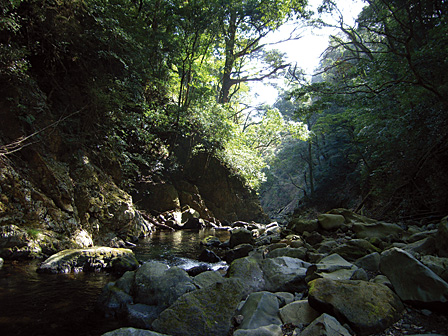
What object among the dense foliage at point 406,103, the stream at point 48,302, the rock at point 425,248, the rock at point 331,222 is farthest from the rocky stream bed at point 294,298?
the dense foliage at point 406,103

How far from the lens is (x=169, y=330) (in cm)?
264

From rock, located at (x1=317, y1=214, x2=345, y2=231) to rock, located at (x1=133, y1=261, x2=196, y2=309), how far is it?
5.08 m

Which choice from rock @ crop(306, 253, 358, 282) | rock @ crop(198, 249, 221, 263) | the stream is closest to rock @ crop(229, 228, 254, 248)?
rock @ crop(198, 249, 221, 263)

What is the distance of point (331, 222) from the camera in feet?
24.5

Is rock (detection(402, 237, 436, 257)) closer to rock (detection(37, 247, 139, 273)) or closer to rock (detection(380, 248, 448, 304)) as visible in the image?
rock (detection(380, 248, 448, 304))

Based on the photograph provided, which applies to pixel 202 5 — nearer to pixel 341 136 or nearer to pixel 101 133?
pixel 101 133

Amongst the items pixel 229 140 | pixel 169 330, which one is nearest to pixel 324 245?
pixel 169 330

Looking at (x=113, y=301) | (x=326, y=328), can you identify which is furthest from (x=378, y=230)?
(x=113, y=301)

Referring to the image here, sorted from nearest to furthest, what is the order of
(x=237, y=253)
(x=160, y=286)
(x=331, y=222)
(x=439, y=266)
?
(x=439, y=266), (x=160, y=286), (x=237, y=253), (x=331, y=222)

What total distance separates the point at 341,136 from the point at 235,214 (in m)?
9.89

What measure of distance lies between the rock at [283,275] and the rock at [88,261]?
2899 millimetres

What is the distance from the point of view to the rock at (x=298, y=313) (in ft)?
8.74

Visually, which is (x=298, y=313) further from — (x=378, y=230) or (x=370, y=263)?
(x=378, y=230)

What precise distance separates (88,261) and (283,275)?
388cm
